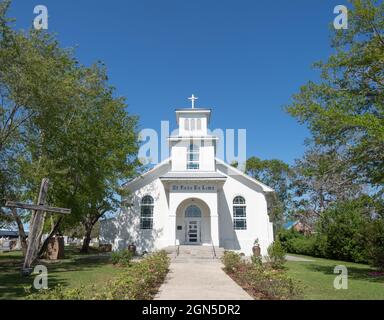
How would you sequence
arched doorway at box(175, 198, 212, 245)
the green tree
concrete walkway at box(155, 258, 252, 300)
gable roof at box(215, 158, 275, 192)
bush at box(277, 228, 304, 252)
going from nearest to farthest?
1. concrete walkway at box(155, 258, 252, 300)
2. the green tree
3. arched doorway at box(175, 198, 212, 245)
4. gable roof at box(215, 158, 275, 192)
5. bush at box(277, 228, 304, 252)

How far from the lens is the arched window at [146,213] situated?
27.7 meters

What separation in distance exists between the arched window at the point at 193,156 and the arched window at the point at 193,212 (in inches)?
143

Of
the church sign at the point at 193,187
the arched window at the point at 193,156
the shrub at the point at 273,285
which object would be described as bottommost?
the shrub at the point at 273,285

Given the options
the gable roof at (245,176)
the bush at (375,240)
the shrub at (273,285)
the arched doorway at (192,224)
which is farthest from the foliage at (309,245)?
the shrub at (273,285)

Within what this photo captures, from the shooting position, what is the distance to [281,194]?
55219 millimetres

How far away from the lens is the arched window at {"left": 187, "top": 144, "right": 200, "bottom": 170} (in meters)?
29.1

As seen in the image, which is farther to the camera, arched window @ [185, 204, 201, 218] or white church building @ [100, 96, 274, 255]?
arched window @ [185, 204, 201, 218]

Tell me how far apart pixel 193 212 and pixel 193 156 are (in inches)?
199

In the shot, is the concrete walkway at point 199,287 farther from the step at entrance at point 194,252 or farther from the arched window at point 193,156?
the arched window at point 193,156

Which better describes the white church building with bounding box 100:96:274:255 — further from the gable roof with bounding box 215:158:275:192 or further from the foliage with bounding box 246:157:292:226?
the foliage with bounding box 246:157:292:226

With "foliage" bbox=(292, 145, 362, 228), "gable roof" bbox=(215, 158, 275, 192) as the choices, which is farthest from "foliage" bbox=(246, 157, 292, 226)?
"gable roof" bbox=(215, 158, 275, 192)

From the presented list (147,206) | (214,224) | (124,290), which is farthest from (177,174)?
(124,290)
